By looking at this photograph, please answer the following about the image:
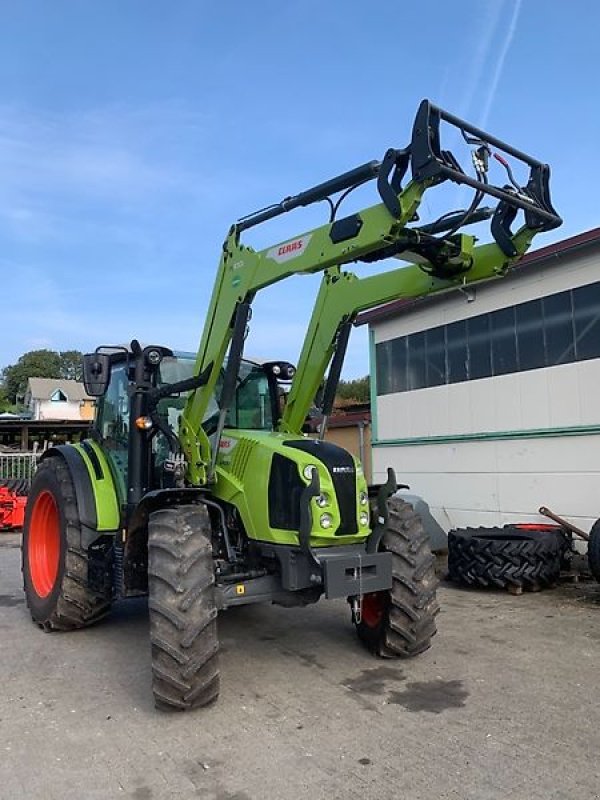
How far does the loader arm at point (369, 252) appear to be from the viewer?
4355mm

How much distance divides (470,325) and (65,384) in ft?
177

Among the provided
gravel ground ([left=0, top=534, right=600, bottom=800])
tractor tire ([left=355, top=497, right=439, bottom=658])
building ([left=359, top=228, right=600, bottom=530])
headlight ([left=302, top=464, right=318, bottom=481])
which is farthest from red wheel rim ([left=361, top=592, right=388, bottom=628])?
building ([left=359, top=228, right=600, bottom=530])

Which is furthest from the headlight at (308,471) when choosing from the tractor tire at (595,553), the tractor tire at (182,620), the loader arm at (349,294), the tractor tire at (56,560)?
the tractor tire at (595,553)

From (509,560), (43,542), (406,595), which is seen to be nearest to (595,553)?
(509,560)

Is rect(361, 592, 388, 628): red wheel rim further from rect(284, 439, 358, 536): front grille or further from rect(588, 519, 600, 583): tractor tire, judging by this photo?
rect(588, 519, 600, 583): tractor tire

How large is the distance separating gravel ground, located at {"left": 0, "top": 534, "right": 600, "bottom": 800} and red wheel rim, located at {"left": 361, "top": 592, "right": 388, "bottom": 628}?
0.27 metres

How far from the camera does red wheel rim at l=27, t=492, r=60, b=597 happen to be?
23.1ft

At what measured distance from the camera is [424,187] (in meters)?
4.25

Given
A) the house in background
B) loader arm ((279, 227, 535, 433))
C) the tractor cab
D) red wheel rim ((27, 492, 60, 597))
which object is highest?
the house in background

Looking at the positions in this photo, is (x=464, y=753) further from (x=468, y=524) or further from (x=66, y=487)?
(x=468, y=524)

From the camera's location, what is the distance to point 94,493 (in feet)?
20.3

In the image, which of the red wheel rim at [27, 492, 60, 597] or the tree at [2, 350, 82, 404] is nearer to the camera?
the red wheel rim at [27, 492, 60, 597]

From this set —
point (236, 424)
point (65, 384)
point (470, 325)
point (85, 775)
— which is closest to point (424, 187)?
point (236, 424)

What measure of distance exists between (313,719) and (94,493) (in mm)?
2875
